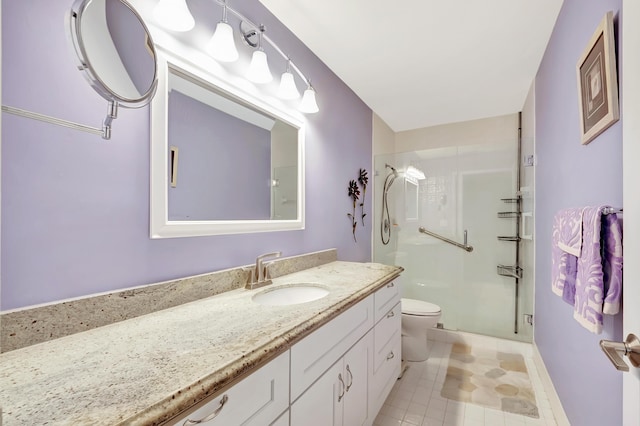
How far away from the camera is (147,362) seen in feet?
2.30

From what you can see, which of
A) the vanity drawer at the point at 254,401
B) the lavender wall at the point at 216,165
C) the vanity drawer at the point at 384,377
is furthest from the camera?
the vanity drawer at the point at 384,377

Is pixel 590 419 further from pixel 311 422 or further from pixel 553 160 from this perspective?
pixel 553 160

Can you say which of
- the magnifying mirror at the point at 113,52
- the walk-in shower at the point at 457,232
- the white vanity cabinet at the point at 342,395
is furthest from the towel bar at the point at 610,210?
the walk-in shower at the point at 457,232

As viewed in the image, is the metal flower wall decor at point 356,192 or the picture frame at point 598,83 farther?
the metal flower wall decor at point 356,192

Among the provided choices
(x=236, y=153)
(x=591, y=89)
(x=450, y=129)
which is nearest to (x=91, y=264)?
(x=236, y=153)

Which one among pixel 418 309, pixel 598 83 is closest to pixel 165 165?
pixel 598 83

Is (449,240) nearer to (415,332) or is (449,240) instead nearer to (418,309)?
(418,309)

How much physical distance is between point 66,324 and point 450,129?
3675 mm

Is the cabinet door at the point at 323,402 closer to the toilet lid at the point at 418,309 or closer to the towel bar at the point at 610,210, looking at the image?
the towel bar at the point at 610,210

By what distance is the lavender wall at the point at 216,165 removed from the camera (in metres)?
1.20

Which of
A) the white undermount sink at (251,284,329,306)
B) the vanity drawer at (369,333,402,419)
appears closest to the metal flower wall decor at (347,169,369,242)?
the vanity drawer at (369,333,402,419)

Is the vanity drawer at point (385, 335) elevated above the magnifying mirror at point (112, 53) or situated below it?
below

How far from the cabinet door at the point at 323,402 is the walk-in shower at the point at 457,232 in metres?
1.87

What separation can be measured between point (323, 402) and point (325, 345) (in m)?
0.21
